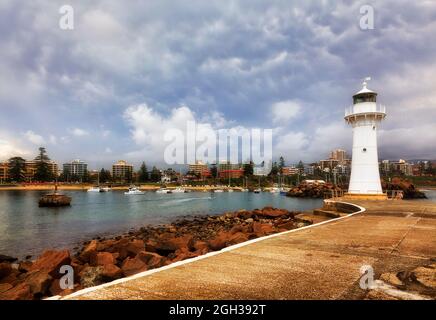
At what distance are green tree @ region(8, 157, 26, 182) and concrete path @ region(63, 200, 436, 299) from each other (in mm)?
169769

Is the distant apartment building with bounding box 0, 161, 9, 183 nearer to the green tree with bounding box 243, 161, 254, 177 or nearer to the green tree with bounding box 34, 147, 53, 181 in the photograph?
the green tree with bounding box 34, 147, 53, 181

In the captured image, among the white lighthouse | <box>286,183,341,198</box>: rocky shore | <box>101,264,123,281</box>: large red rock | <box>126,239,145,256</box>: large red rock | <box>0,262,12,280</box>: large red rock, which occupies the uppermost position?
the white lighthouse

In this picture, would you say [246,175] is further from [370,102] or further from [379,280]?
[379,280]

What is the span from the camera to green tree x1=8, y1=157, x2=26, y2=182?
5930 inches

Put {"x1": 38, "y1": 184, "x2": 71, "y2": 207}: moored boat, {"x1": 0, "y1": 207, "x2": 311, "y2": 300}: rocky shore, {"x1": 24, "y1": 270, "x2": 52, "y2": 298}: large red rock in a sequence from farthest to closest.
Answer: {"x1": 38, "y1": 184, "x2": 71, "y2": 207}: moored boat < {"x1": 0, "y1": 207, "x2": 311, "y2": 300}: rocky shore < {"x1": 24, "y1": 270, "x2": 52, "y2": 298}: large red rock

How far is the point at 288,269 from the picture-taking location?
232 inches

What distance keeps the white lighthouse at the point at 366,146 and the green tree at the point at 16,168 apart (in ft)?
529

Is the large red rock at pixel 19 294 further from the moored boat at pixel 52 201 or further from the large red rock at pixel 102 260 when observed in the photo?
the moored boat at pixel 52 201

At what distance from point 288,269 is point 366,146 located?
2188cm

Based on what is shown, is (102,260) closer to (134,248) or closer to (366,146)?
(134,248)

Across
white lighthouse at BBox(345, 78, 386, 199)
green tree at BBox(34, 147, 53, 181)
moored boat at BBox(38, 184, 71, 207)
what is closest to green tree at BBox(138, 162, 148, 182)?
green tree at BBox(34, 147, 53, 181)

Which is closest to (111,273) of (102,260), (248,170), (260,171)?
(102,260)

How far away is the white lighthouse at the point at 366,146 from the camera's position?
24938 mm
